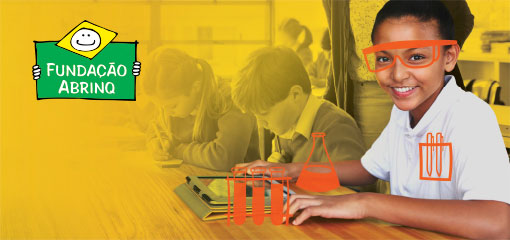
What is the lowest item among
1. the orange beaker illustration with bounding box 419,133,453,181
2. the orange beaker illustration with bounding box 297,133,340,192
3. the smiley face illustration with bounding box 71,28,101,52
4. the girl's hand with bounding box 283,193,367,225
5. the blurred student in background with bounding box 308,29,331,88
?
the orange beaker illustration with bounding box 297,133,340,192

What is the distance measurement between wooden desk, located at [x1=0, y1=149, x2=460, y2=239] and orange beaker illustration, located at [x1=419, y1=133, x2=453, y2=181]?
0.27 m

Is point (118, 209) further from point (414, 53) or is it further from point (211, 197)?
point (414, 53)

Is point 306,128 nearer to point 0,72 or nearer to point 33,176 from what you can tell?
point 33,176

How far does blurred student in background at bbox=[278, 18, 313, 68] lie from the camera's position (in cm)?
252

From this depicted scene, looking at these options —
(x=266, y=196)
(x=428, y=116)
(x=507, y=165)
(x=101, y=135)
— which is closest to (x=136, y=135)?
(x=101, y=135)

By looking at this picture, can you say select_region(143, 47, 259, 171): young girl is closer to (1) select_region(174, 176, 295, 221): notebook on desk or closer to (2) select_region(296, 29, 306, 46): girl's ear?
(2) select_region(296, 29, 306, 46): girl's ear

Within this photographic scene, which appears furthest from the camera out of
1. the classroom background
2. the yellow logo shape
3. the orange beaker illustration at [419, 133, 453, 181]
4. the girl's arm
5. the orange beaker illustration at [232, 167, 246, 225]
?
the classroom background

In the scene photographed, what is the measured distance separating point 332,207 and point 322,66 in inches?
47.4

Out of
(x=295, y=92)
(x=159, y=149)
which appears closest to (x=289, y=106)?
(x=295, y=92)

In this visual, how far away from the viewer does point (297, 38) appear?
2.52 m

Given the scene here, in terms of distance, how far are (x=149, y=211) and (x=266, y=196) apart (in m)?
0.36

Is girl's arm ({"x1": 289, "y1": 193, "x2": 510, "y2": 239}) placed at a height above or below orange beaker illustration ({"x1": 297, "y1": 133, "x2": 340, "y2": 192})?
above

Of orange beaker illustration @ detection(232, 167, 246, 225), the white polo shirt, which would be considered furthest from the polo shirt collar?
orange beaker illustration @ detection(232, 167, 246, 225)

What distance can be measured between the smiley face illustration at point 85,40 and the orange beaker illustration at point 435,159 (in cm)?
136
